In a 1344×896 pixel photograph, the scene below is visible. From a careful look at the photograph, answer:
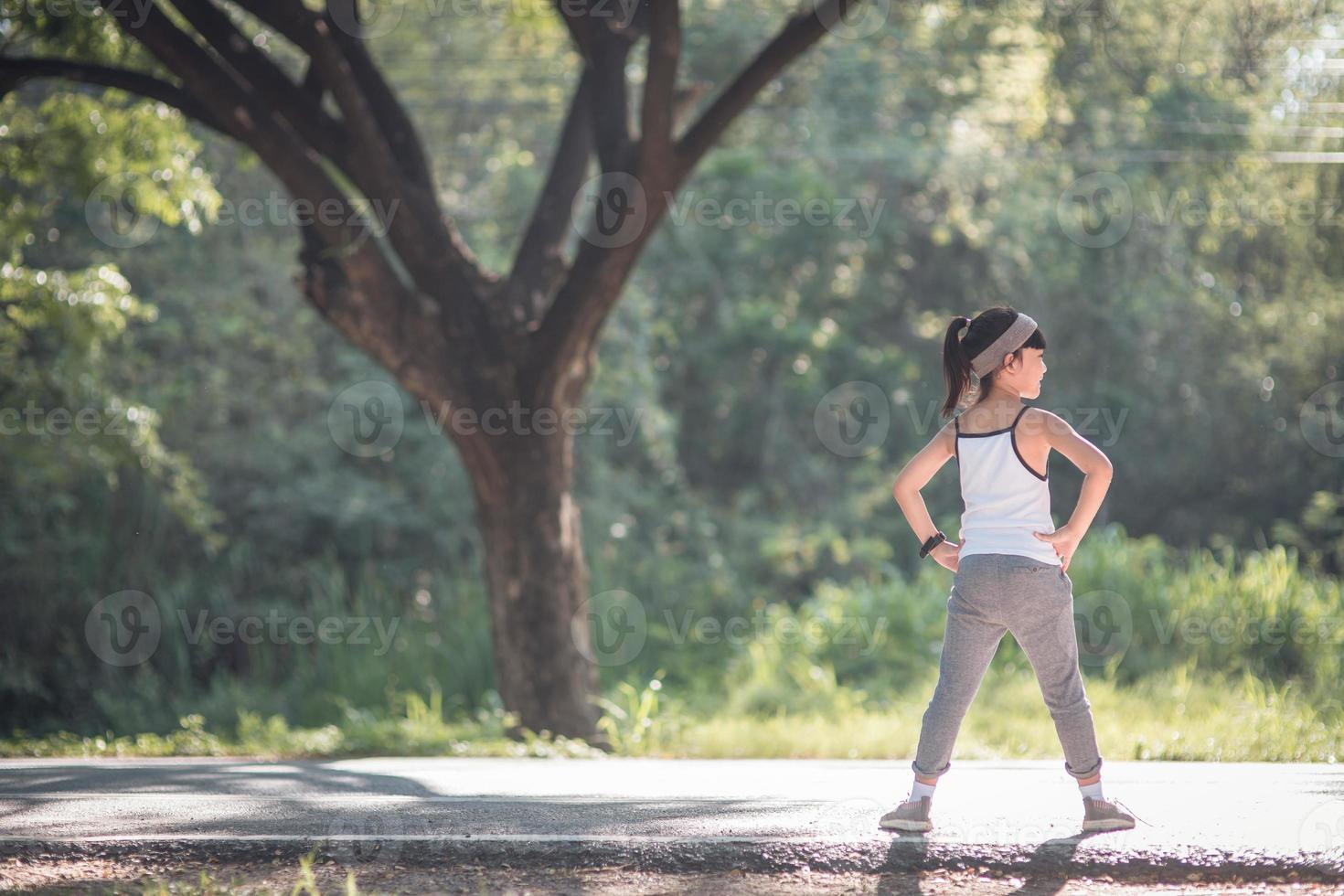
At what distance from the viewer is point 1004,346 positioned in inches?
183

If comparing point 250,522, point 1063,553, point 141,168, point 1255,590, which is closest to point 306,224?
point 141,168

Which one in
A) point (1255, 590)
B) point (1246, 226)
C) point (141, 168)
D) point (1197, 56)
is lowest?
point (1255, 590)

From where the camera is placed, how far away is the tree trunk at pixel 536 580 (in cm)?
916

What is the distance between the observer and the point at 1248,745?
23.9 ft

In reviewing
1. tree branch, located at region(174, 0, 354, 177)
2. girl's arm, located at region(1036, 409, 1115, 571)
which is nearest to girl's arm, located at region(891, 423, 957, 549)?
girl's arm, located at region(1036, 409, 1115, 571)

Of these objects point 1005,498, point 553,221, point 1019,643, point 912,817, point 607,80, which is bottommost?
point 912,817

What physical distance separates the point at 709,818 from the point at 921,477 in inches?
57.4

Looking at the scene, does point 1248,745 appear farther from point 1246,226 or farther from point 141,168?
point 1246,226

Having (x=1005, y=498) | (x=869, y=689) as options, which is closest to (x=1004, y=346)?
(x=1005, y=498)

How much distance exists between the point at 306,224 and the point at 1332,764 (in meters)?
6.81

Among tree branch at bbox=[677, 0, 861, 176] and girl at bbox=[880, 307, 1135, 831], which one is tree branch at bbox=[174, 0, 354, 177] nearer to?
tree branch at bbox=[677, 0, 861, 176]

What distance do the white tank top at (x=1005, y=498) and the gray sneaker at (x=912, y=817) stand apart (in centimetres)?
86

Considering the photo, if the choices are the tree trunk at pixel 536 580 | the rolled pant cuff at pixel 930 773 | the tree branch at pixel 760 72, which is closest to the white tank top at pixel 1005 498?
the rolled pant cuff at pixel 930 773

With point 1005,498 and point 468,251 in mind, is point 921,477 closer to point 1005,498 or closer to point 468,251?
point 1005,498
